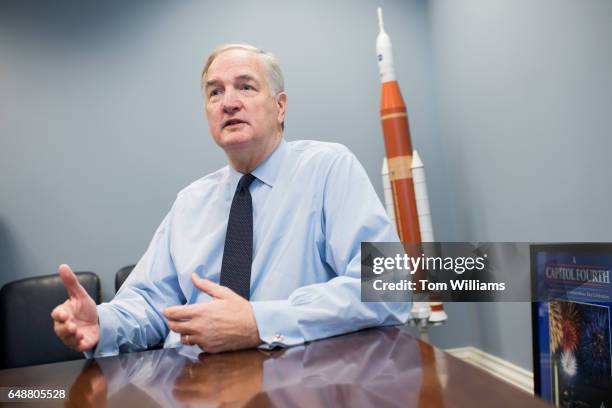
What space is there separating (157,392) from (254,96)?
1064 millimetres

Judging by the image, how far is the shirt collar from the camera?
61.6 inches

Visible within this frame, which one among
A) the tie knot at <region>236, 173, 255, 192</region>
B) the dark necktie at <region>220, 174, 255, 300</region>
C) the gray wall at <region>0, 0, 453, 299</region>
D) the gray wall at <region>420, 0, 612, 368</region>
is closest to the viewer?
the dark necktie at <region>220, 174, 255, 300</region>

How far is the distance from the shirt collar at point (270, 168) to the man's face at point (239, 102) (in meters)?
0.05

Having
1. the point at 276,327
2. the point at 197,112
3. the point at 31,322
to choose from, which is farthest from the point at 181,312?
the point at 197,112

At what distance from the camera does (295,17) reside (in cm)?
334

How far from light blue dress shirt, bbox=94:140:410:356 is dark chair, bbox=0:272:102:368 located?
1.32 m

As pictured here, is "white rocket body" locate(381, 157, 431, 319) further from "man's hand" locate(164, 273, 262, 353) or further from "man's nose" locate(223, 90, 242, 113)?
"man's hand" locate(164, 273, 262, 353)

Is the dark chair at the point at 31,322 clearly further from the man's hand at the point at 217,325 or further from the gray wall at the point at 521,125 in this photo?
the gray wall at the point at 521,125

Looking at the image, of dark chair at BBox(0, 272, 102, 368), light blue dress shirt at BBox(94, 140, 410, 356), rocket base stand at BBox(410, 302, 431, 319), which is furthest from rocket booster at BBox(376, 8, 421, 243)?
dark chair at BBox(0, 272, 102, 368)

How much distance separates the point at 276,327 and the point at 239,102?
0.80 m

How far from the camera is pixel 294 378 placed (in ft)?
2.62

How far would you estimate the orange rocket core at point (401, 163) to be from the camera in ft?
9.27

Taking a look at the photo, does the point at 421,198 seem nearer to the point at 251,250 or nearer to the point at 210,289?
the point at 251,250

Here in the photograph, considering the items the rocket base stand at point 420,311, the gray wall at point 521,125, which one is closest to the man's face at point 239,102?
the gray wall at point 521,125
